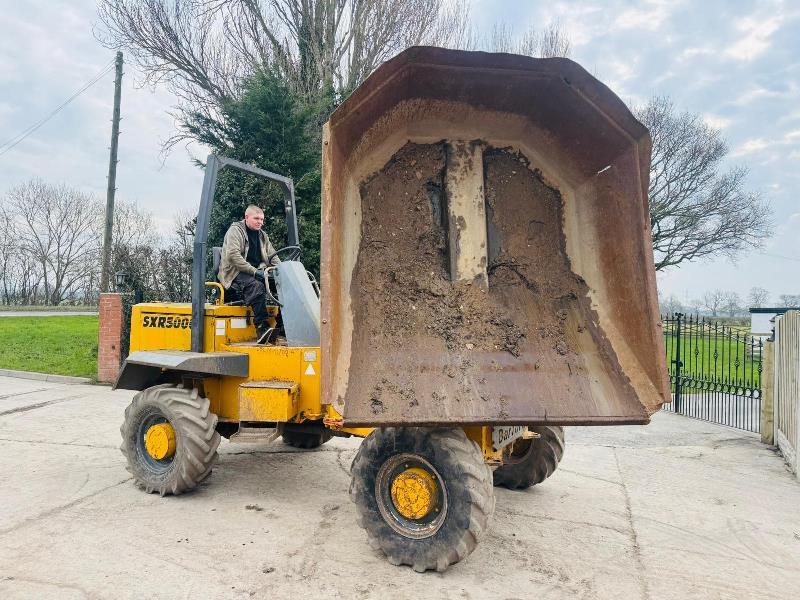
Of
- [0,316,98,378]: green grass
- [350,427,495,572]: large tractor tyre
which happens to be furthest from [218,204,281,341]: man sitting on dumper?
[0,316,98,378]: green grass

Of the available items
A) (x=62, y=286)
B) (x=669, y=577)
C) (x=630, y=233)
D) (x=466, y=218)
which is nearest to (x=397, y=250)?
(x=466, y=218)

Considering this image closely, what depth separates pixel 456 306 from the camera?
3.83 m

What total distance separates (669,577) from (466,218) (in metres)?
2.55

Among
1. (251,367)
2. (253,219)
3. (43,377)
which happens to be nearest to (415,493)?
(251,367)

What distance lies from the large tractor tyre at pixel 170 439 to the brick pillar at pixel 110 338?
6.91 meters

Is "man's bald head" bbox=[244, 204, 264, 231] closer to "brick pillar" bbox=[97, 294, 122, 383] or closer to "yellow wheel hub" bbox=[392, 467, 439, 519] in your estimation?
"yellow wheel hub" bbox=[392, 467, 439, 519]

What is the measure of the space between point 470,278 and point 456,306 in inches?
8.6

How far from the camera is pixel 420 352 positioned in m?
3.67

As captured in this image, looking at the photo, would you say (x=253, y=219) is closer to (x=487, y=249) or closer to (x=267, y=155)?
(x=487, y=249)

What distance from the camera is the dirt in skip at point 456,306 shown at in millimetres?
3527

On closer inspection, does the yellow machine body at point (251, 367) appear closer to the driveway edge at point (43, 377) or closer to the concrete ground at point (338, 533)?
the concrete ground at point (338, 533)

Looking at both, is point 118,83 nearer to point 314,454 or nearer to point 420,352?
point 314,454

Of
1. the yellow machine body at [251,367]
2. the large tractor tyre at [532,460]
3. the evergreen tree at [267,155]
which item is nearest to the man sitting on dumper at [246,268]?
the yellow machine body at [251,367]

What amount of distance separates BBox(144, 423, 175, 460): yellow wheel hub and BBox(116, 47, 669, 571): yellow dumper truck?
1.53 meters
